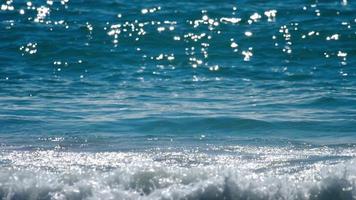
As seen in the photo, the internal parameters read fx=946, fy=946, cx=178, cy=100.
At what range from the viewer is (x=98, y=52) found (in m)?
A: 15.7

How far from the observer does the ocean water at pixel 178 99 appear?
7367 millimetres

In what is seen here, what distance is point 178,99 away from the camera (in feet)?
40.2

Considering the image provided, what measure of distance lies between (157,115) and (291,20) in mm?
6448

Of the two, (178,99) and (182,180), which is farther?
(178,99)

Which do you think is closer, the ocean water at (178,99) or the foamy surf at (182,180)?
the foamy surf at (182,180)

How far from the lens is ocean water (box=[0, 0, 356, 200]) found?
7367mm

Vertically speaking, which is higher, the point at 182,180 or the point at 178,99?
the point at 178,99

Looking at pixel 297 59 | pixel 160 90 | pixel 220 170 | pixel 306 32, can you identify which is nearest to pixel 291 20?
pixel 306 32

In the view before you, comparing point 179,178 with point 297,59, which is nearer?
point 179,178

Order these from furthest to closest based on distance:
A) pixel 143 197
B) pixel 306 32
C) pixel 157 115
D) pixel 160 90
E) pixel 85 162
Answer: pixel 306 32 < pixel 160 90 < pixel 157 115 < pixel 85 162 < pixel 143 197

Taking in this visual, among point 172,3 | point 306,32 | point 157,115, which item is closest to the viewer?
point 157,115

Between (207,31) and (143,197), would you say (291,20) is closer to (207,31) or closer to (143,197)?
(207,31)

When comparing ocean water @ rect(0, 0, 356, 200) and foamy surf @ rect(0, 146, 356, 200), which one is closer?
foamy surf @ rect(0, 146, 356, 200)

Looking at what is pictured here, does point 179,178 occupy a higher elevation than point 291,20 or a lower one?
lower
